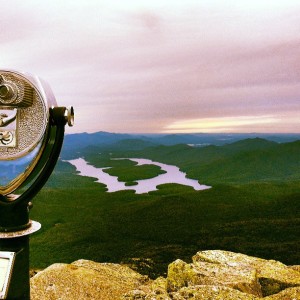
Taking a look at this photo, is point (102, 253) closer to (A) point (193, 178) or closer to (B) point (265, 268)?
(B) point (265, 268)

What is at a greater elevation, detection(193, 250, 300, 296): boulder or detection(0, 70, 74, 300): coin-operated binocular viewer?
detection(0, 70, 74, 300): coin-operated binocular viewer

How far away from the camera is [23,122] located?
13.5 ft

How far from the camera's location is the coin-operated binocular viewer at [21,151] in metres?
4.02

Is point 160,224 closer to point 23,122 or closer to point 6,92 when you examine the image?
point 23,122

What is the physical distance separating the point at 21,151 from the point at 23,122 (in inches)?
11.8

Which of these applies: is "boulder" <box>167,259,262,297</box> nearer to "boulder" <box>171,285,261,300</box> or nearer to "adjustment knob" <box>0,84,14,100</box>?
"boulder" <box>171,285,261,300</box>

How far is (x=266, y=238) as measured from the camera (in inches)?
1181

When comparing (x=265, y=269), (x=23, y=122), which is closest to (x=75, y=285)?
(x=265, y=269)

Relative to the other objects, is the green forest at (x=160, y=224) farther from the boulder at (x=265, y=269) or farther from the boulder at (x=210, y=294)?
the boulder at (x=210, y=294)

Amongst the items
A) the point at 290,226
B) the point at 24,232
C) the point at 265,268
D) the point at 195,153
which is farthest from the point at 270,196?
the point at 195,153

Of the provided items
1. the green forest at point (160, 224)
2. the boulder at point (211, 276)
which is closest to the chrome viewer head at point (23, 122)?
the boulder at point (211, 276)

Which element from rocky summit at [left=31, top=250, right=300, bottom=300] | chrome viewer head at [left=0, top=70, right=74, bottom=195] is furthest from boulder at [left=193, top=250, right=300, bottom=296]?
chrome viewer head at [left=0, top=70, right=74, bottom=195]

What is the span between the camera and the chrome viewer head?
13.1ft

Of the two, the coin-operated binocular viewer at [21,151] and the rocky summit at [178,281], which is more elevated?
the coin-operated binocular viewer at [21,151]
